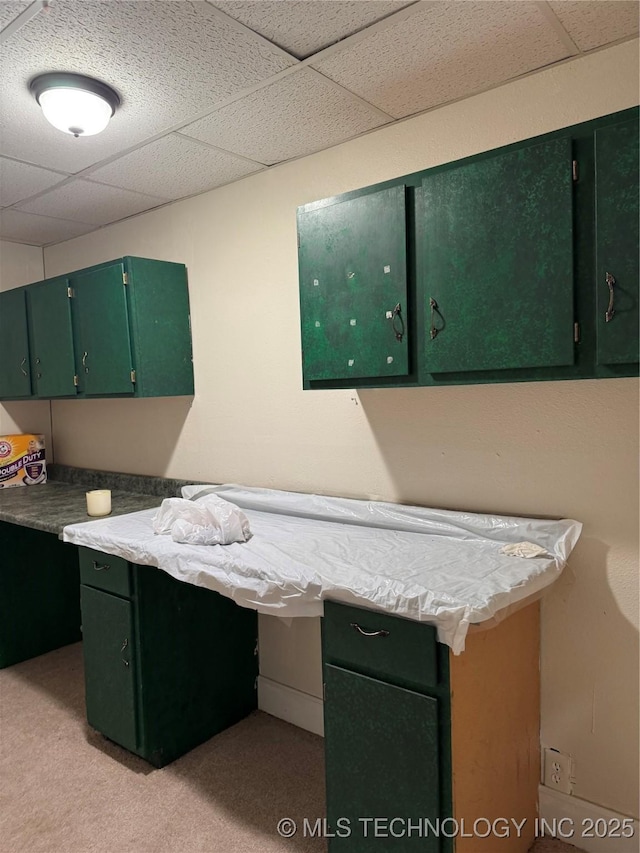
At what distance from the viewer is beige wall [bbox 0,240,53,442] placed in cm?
371

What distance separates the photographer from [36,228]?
342cm

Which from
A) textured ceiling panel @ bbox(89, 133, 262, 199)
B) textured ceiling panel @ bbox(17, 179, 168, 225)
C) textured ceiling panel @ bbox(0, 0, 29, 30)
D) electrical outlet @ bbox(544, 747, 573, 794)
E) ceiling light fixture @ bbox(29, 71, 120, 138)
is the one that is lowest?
electrical outlet @ bbox(544, 747, 573, 794)

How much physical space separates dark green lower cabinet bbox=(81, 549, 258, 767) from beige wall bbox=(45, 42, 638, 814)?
0.30 meters

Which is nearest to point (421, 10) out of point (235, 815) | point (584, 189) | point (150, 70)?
point (584, 189)

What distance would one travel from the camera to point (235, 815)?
2.02 m

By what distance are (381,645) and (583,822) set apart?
103 centimetres

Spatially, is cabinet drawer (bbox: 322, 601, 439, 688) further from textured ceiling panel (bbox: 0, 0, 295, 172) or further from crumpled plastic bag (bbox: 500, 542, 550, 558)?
textured ceiling panel (bbox: 0, 0, 295, 172)

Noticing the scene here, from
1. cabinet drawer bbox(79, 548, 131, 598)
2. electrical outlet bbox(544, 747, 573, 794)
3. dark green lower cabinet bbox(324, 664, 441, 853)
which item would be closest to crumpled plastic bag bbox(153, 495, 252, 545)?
cabinet drawer bbox(79, 548, 131, 598)

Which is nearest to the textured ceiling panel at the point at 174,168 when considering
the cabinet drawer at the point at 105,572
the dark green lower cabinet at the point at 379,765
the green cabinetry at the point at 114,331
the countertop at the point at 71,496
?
the green cabinetry at the point at 114,331

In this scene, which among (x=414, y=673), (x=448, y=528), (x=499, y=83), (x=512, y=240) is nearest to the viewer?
(x=414, y=673)

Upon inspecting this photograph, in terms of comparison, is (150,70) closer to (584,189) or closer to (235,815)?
(584,189)

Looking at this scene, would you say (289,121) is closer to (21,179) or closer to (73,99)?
(73,99)

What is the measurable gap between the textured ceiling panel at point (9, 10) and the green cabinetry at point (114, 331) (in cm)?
129

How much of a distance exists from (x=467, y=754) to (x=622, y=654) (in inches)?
25.0
